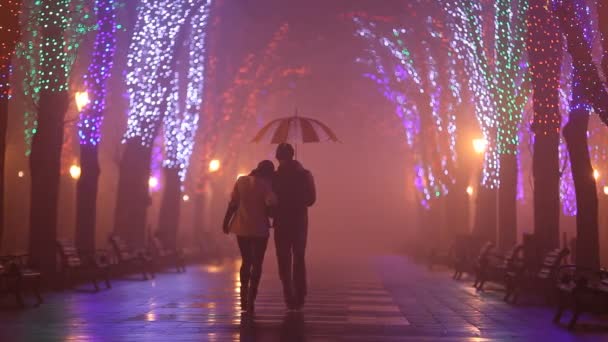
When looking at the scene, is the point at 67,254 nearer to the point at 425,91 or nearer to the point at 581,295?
the point at 581,295

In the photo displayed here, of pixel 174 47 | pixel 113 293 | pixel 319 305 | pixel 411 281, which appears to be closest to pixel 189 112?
pixel 174 47

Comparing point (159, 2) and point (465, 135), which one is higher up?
point (159, 2)

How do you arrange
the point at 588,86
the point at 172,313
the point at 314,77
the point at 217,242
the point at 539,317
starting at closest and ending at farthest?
the point at 172,313
the point at 539,317
the point at 588,86
the point at 217,242
the point at 314,77

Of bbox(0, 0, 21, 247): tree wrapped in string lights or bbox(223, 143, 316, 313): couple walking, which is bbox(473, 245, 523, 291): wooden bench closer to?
bbox(223, 143, 316, 313): couple walking

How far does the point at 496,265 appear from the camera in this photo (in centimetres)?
2608

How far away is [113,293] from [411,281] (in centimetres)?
946

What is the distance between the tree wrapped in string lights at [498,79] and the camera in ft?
90.2

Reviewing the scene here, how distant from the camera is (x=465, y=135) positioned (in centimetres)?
4147

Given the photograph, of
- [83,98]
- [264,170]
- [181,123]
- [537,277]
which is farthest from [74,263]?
[181,123]

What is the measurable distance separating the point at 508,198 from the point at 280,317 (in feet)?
57.8

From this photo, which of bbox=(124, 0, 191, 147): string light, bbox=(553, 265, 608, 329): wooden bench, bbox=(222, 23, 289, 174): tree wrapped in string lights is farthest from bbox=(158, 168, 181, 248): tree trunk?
bbox=(553, 265, 608, 329): wooden bench

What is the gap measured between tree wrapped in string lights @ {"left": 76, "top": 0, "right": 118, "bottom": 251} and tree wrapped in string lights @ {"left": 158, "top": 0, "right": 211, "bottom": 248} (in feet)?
28.6

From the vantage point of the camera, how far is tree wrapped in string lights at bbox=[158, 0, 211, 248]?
3941 centimetres

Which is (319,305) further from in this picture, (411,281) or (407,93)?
(407,93)
